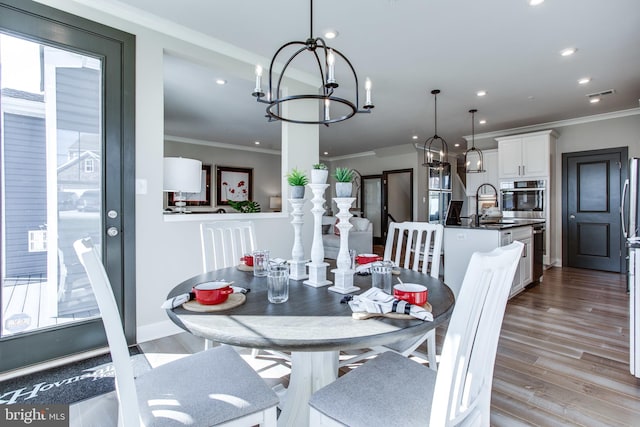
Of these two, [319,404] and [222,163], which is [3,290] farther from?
[222,163]

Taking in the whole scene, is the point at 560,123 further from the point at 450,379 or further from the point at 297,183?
the point at 450,379

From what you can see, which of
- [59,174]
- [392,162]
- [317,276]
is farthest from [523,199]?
[59,174]

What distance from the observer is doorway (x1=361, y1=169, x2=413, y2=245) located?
886 centimetres

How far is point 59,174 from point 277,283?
6.65 ft

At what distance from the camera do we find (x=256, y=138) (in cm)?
731

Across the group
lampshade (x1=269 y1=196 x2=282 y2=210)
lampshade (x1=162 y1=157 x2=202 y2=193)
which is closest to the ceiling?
lampshade (x1=162 y1=157 x2=202 y2=193)

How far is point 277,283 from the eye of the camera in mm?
1220

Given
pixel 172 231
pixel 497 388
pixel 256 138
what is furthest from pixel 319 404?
pixel 256 138

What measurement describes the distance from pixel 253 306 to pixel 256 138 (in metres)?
6.60

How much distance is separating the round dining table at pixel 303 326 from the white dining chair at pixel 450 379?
16 cm

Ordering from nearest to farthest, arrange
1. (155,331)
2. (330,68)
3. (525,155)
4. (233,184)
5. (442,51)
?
(330,68), (155,331), (442,51), (525,155), (233,184)

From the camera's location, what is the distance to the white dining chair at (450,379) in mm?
792

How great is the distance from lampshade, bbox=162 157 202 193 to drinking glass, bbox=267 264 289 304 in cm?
190

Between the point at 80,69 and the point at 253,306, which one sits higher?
the point at 80,69
